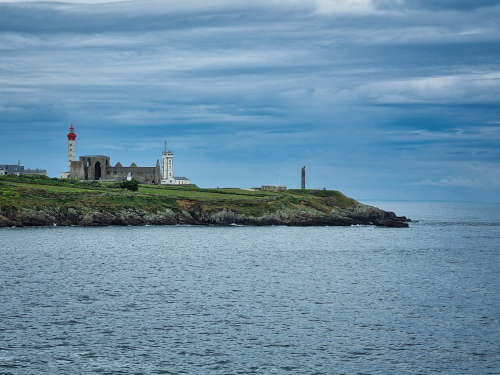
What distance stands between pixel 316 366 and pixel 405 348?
22.0ft

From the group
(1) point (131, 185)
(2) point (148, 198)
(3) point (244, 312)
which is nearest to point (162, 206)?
(2) point (148, 198)

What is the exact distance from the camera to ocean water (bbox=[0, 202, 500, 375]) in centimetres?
3372

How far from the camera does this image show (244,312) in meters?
46.5

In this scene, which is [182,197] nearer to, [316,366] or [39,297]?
[39,297]

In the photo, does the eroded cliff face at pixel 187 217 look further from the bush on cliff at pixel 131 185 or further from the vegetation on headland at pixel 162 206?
the bush on cliff at pixel 131 185

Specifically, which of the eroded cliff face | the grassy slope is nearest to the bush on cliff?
the grassy slope

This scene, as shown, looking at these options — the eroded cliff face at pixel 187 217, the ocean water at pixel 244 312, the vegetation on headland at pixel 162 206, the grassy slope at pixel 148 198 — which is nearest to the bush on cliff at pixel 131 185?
the vegetation on headland at pixel 162 206

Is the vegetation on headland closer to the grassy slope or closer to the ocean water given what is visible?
the grassy slope

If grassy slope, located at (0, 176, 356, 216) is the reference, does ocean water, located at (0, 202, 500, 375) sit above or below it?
below

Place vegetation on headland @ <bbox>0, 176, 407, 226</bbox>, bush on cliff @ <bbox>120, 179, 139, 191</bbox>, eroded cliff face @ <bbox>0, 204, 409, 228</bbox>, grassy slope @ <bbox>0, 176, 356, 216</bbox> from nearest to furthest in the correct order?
eroded cliff face @ <bbox>0, 204, 409, 228</bbox> < vegetation on headland @ <bbox>0, 176, 407, 226</bbox> < grassy slope @ <bbox>0, 176, 356, 216</bbox> < bush on cliff @ <bbox>120, 179, 139, 191</bbox>

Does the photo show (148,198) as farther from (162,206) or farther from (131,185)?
(131,185)

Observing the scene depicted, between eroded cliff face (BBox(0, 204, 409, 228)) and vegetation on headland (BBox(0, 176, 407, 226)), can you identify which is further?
vegetation on headland (BBox(0, 176, 407, 226))

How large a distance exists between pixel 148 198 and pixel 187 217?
35.5 feet

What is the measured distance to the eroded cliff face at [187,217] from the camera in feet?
428
